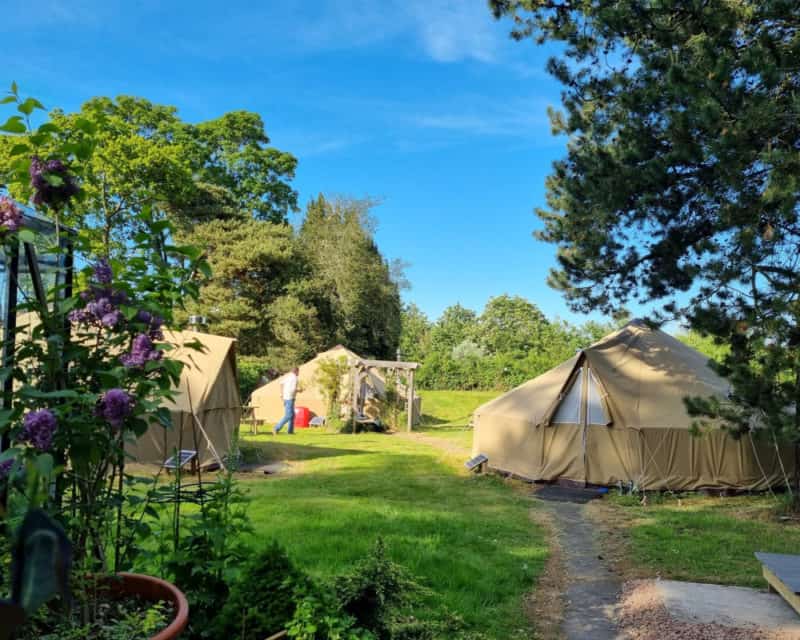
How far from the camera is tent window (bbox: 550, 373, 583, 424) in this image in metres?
10.7

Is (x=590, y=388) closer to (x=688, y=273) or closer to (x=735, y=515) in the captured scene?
(x=735, y=515)

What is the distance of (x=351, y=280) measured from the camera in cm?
2730

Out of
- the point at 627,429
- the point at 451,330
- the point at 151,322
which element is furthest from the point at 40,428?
the point at 451,330

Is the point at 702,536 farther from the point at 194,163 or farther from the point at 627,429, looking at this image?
the point at 194,163

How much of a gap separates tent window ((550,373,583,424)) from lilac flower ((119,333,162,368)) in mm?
9380

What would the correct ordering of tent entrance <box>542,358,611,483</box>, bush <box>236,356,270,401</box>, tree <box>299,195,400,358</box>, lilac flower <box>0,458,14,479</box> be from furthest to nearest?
1. tree <box>299,195,400,358</box>
2. bush <box>236,356,270,401</box>
3. tent entrance <box>542,358,611,483</box>
4. lilac flower <box>0,458,14,479</box>

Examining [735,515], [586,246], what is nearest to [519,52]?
[586,246]

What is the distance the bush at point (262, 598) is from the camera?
253 cm

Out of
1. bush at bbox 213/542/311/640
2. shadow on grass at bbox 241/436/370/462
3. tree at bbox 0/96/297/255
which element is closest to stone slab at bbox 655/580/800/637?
bush at bbox 213/542/311/640

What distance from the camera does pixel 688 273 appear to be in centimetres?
734

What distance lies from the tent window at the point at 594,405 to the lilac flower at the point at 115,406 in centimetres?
945

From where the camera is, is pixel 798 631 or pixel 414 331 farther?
pixel 414 331

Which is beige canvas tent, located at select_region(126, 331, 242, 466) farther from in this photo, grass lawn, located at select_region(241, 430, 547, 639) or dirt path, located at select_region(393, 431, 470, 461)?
dirt path, located at select_region(393, 431, 470, 461)

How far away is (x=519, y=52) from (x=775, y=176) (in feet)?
13.3
